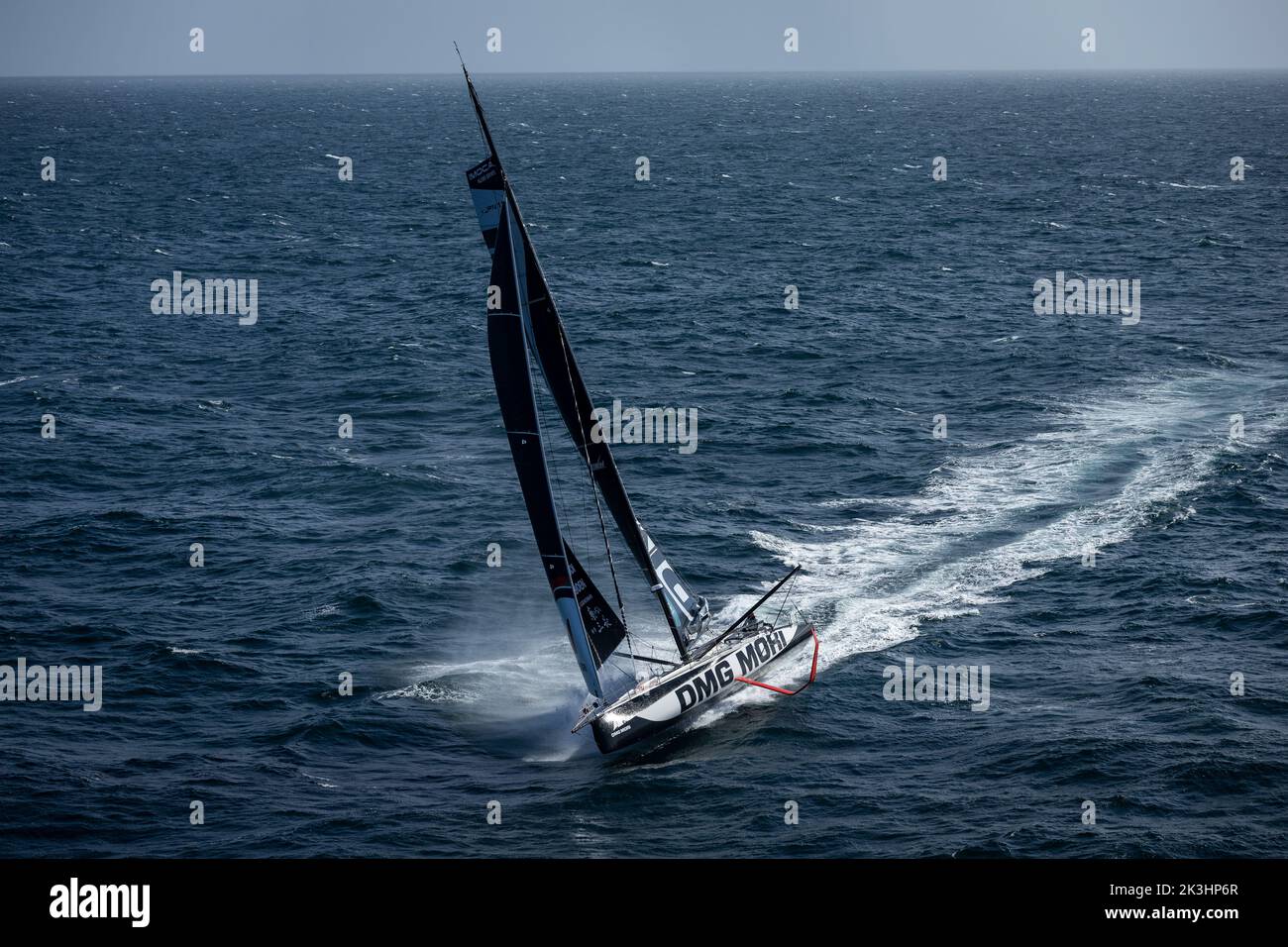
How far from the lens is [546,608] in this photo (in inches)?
1775

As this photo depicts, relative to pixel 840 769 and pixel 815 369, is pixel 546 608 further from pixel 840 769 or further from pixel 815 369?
pixel 815 369

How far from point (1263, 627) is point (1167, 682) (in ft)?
17.4

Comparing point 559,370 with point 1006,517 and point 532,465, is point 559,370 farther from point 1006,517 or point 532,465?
point 1006,517

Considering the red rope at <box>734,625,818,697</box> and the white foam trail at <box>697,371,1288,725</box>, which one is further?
the white foam trail at <box>697,371,1288,725</box>

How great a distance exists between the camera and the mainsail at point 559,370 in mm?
33312

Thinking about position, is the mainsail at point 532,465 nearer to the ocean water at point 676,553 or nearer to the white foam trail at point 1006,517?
A: the ocean water at point 676,553

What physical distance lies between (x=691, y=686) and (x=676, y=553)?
12.2m

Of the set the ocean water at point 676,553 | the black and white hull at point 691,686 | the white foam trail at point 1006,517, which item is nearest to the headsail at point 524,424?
the black and white hull at point 691,686

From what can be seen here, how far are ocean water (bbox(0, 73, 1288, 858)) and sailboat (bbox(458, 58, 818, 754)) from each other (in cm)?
108

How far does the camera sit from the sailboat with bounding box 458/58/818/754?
3366cm

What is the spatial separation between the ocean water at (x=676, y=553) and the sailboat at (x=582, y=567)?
1.08m

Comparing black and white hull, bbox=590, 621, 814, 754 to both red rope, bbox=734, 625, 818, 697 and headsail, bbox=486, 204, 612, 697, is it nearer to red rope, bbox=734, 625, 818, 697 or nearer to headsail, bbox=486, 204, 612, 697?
red rope, bbox=734, 625, 818, 697

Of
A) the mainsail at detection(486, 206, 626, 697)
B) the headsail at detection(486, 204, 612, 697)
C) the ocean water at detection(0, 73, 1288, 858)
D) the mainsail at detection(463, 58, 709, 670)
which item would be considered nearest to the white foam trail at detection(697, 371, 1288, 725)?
the ocean water at detection(0, 73, 1288, 858)

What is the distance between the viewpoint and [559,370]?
3575cm
